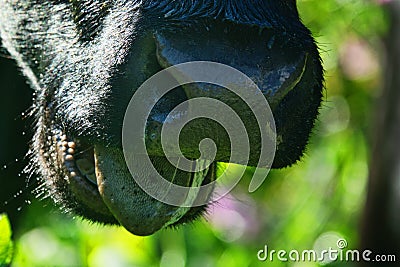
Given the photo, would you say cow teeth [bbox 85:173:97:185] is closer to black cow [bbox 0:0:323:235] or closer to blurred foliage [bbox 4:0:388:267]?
black cow [bbox 0:0:323:235]

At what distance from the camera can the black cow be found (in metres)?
1.74

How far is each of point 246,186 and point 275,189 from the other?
0.99ft

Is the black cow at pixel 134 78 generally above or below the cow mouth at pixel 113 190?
above

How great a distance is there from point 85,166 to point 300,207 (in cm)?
220

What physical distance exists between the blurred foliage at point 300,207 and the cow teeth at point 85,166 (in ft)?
3.68

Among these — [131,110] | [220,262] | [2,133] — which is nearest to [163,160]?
[131,110]

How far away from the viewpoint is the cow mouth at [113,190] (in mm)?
1978

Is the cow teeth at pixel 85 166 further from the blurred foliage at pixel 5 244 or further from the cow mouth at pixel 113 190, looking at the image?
the blurred foliage at pixel 5 244

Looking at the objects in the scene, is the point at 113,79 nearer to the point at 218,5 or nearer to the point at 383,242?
the point at 218,5

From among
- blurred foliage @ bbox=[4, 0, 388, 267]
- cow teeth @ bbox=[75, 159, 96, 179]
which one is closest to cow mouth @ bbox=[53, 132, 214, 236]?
cow teeth @ bbox=[75, 159, 96, 179]

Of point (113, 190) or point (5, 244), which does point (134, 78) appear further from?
point (5, 244)

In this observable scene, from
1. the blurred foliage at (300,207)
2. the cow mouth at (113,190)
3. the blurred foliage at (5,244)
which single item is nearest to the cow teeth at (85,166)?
the cow mouth at (113,190)

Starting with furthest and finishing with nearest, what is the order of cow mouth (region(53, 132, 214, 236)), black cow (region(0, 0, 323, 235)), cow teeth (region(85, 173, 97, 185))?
cow teeth (region(85, 173, 97, 185)) → cow mouth (region(53, 132, 214, 236)) → black cow (region(0, 0, 323, 235))

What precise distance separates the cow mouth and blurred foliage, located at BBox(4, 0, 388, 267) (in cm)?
112
